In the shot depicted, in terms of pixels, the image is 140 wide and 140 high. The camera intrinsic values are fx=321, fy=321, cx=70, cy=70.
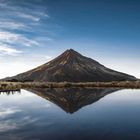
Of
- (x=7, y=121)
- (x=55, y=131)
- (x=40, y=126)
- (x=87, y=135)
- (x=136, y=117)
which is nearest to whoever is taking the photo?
(x=87, y=135)

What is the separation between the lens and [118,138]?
24.4m

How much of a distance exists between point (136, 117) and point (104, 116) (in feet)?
12.6

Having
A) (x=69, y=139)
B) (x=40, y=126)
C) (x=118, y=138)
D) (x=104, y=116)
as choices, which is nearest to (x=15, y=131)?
(x=40, y=126)

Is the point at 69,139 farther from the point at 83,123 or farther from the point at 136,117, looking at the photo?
the point at 136,117

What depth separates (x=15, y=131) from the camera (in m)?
27.9

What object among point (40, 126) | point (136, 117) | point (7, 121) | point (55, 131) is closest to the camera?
point (55, 131)

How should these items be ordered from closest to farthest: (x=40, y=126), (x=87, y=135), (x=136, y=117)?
(x=87, y=135)
(x=40, y=126)
(x=136, y=117)

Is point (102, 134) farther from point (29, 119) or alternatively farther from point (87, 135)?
point (29, 119)

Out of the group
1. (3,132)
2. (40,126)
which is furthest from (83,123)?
(3,132)

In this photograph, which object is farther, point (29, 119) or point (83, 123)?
point (29, 119)

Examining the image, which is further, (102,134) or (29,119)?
(29,119)

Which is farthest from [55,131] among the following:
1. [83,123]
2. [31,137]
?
[83,123]

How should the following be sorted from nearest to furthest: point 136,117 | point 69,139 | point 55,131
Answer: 1. point 69,139
2. point 55,131
3. point 136,117

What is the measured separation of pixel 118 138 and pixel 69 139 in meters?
3.75
